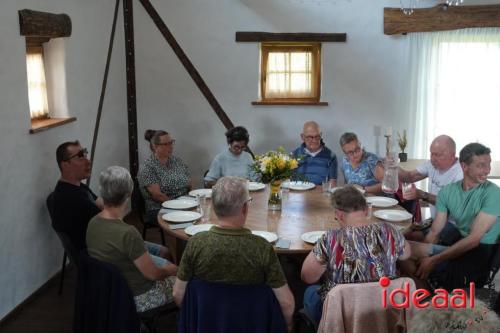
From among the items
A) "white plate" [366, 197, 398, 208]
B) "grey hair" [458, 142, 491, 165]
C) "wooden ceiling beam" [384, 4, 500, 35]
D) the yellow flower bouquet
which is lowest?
"white plate" [366, 197, 398, 208]

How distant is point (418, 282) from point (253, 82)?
126 inches

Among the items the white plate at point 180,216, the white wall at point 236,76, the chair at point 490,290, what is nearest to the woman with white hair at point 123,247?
the white plate at point 180,216

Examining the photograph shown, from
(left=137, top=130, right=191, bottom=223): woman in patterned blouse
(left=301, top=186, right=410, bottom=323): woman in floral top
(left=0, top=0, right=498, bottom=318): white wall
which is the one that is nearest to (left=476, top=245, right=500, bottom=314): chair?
(left=301, top=186, right=410, bottom=323): woman in floral top

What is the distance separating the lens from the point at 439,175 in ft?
14.1

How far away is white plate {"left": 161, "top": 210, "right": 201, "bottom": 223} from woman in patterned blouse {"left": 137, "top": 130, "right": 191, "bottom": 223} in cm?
86

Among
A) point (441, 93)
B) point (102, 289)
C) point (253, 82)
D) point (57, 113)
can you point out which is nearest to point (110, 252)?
point (102, 289)

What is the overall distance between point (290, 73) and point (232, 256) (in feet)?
13.3

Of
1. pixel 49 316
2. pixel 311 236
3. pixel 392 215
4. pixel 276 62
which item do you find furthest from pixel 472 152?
pixel 276 62

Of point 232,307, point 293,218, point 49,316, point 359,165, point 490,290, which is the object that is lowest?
point 49,316

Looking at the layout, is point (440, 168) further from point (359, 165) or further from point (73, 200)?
point (73, 200)

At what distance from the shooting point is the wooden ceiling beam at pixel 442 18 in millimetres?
5723

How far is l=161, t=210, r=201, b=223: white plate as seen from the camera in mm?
3598

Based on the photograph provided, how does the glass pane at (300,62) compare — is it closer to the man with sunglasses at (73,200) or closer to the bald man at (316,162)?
the bald man at (316,162)

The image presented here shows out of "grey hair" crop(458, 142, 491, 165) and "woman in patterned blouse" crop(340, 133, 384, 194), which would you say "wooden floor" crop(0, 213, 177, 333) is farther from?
"grey hair" crop(458, 142, 491, 165)
